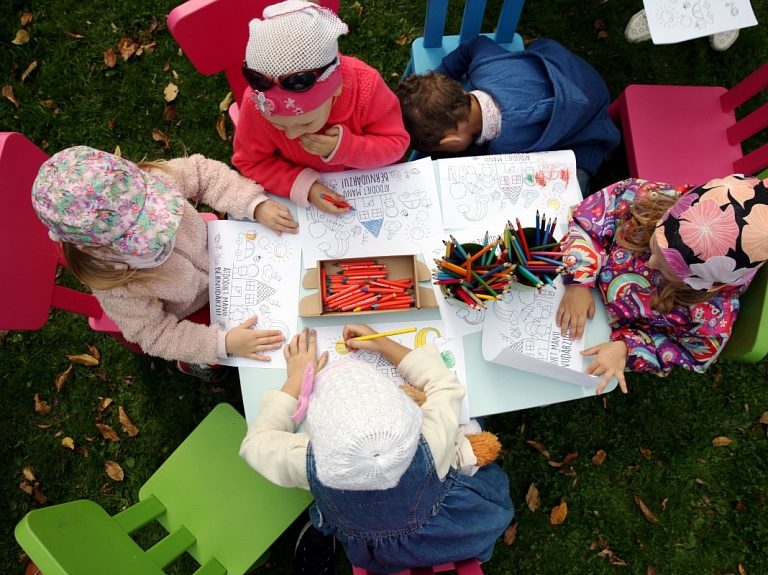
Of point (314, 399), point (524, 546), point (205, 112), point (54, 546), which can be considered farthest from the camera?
point (205, 112)

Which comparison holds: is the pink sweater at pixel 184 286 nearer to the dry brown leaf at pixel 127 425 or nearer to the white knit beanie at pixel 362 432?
the white knit beanie at pixel 362 432

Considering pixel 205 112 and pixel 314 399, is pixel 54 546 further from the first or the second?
pixel 205 112

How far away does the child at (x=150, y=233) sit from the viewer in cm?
127

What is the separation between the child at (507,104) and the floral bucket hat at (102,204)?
98 cm

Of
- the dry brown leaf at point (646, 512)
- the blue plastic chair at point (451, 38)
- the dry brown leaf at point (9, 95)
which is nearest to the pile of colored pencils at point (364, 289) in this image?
the blue plastic chair at point (451, 38)

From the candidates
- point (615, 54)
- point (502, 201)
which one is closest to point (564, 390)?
point (502, 201)

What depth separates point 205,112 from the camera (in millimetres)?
2719

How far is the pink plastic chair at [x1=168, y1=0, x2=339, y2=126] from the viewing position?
4.65 ft

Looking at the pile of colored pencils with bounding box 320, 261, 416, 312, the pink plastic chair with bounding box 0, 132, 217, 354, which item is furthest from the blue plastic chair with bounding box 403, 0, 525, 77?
the pink plastic chair with bounding box 0, 132, 217, 354

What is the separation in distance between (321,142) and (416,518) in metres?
1.13

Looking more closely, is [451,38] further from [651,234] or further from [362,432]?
[362,432]

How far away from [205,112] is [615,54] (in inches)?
90.4

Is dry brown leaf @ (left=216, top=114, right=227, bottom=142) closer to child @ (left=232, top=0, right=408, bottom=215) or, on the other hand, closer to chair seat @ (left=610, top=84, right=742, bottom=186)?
child @ (left=232, top=0, right=408, bottom=215)

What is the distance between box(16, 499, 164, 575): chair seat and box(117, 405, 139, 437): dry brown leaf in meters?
1.16
